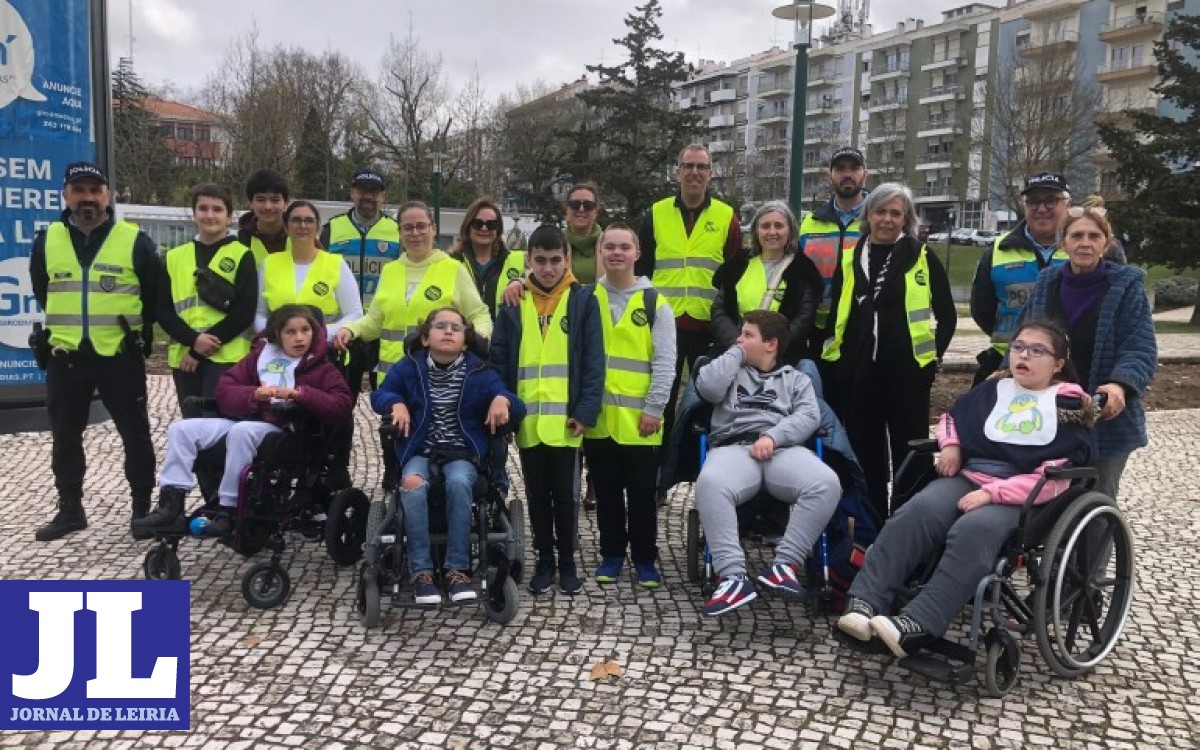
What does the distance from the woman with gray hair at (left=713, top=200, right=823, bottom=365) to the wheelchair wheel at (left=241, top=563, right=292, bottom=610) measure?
8.30ft

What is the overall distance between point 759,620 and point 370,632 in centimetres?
178

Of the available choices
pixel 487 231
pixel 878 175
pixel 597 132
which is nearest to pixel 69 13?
pixel 487 231

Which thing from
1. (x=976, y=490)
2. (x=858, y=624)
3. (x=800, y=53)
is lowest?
(x=858, y=624)

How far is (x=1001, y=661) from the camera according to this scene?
354 cm

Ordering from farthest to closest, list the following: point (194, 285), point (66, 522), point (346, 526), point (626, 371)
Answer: point (66, 522), point (194, 285), point (346, 526), point (626, 371)

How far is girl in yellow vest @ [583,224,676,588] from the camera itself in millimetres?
4520

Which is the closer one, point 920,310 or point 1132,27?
point 920,310

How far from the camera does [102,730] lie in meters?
3.18

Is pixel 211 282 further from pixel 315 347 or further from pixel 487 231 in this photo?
pixel 487 231

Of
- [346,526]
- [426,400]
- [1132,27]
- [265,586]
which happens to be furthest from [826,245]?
[1132,27]

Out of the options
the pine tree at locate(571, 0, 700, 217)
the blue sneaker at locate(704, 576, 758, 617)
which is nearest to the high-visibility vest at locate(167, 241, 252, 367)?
the blue sneaker at locate(704, 576, 758, 617)

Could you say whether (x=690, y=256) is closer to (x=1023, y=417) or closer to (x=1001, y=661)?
(x=1023, y=417)

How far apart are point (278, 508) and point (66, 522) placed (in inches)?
71.4

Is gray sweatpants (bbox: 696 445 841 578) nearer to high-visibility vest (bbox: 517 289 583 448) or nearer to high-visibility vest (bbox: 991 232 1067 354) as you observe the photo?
high-visibility vest (bbox: 517 289 583 448)
